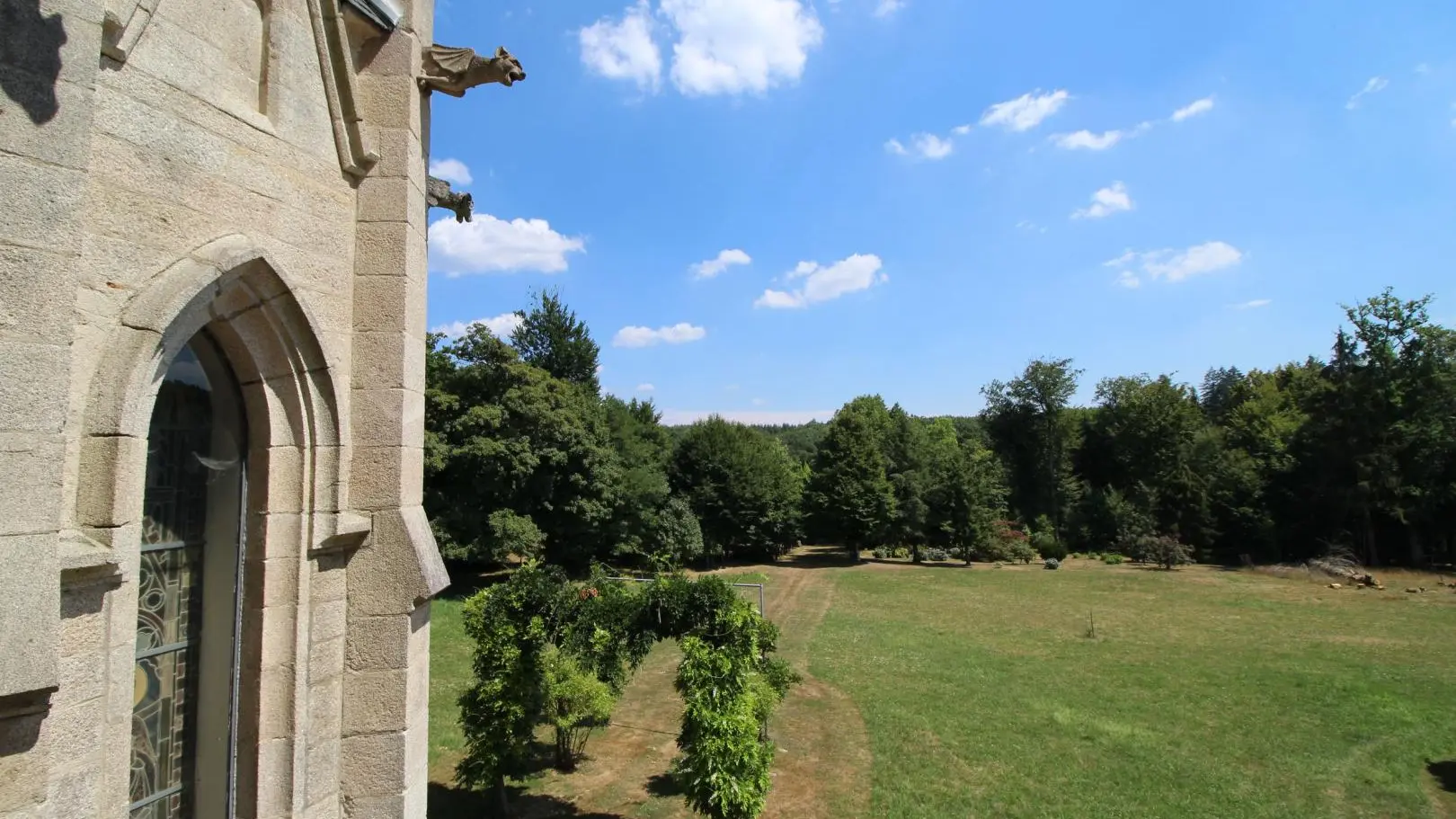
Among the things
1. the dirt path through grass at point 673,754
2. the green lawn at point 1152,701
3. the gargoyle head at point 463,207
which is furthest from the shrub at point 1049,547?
the gargoyle head at point 463,207

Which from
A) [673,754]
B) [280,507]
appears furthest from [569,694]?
[280,507]

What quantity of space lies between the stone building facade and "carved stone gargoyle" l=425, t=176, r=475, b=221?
0.36 metres

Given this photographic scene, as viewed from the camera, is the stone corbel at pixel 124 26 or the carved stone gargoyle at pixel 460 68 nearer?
the stone corbel at pixel 124 26

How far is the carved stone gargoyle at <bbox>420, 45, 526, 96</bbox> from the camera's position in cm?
457

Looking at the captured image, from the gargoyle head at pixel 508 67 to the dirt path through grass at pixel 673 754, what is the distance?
8833mm

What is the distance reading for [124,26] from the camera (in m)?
2.79

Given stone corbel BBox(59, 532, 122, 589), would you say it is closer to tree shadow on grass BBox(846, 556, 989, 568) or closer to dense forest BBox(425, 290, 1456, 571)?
dense forest BBox(425, 290, 1456, 571)

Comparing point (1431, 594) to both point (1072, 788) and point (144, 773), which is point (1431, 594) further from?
point (144, 773)

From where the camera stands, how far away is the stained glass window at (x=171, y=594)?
336 centimetres

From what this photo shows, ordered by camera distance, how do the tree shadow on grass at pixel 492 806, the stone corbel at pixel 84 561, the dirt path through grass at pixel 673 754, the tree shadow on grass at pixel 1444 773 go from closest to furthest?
1. the stone corbel at pixel 84 561
2. the tree shadow on grass at pixel 492 806
3. the dirt path through grass at pixel 673 754
4. the tree shadow on grass at pixel 1444 773

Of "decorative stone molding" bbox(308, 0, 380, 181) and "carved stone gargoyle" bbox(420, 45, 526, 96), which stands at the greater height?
"carved stone gargoyle" bbox(420, 45, 526, 96)

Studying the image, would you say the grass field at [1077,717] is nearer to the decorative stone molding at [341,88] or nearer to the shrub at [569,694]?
the shrub at [569,694]

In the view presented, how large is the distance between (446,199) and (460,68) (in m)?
0.91

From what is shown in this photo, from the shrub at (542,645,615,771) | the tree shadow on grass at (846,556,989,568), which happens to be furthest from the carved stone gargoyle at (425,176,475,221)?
the tree shadow on grass at (846,556,989,568)
